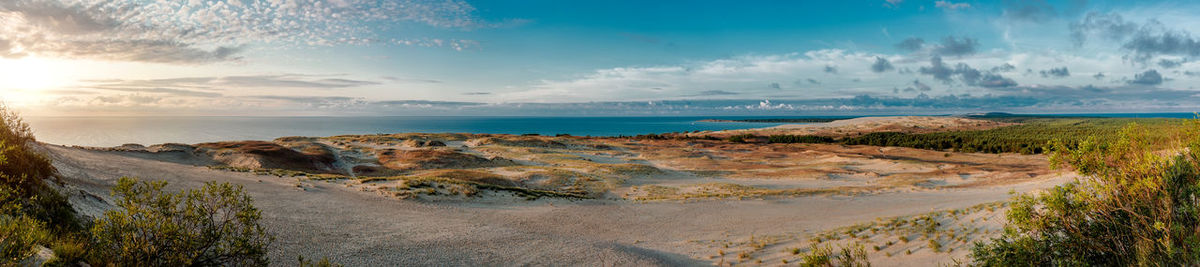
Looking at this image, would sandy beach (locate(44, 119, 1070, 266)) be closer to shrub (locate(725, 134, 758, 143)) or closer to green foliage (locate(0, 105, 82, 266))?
green foliage (locate(0, 105, 82, 266))

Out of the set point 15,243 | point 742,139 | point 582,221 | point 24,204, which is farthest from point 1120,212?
point 742,139

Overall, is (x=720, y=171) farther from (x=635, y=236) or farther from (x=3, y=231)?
(x=3, y=231)

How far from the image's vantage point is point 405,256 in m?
14.3

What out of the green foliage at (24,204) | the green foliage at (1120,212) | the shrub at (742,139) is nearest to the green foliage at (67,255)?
the green foliage at (24,204)

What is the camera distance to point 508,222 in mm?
22250

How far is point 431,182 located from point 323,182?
21.9 ft

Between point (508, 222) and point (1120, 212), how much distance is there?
19680 millimetres

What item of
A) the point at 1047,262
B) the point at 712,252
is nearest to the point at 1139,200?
the point at 1047,262

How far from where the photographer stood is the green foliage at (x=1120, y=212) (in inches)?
370

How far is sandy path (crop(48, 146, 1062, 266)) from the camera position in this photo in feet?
49.8

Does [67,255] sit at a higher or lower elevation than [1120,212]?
lower

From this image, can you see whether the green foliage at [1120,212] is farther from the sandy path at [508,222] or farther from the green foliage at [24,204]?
the green foliage at [24,204]

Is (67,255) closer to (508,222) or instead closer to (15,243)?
(15,243)

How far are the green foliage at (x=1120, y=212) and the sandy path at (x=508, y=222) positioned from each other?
852 cm
